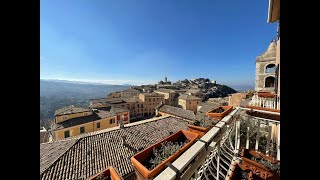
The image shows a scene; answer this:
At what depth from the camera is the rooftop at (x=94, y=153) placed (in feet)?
24.6

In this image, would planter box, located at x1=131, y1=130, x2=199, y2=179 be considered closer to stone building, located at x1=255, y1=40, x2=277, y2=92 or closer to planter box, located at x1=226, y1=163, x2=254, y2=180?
planter box, located at x1=226, y1=163, x2=254, y2=180

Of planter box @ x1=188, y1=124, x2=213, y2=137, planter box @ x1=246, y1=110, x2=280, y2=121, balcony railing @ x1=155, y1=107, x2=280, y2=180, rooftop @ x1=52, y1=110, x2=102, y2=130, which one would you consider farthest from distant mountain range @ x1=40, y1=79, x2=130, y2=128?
planter box @ x1=246, y1=110, x2=280, y2=121

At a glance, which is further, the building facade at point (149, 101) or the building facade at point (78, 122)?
the building facade at point (149, 101)

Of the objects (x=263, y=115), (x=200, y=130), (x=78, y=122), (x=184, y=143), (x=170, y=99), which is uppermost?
(x=263, y=115)

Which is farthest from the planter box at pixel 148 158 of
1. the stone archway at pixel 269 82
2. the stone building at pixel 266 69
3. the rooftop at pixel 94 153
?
the stone archway at pixel 269 82

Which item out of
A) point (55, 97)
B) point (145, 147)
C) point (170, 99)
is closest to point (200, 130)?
point (145, 147)

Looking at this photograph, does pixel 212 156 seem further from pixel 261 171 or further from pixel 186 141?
pixel 261 171

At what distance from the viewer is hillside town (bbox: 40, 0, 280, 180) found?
6.02 feet

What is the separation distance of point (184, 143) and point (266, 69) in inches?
548

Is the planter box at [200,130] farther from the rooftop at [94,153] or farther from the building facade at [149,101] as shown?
the building facade at [149,101]

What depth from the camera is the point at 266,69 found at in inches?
523
